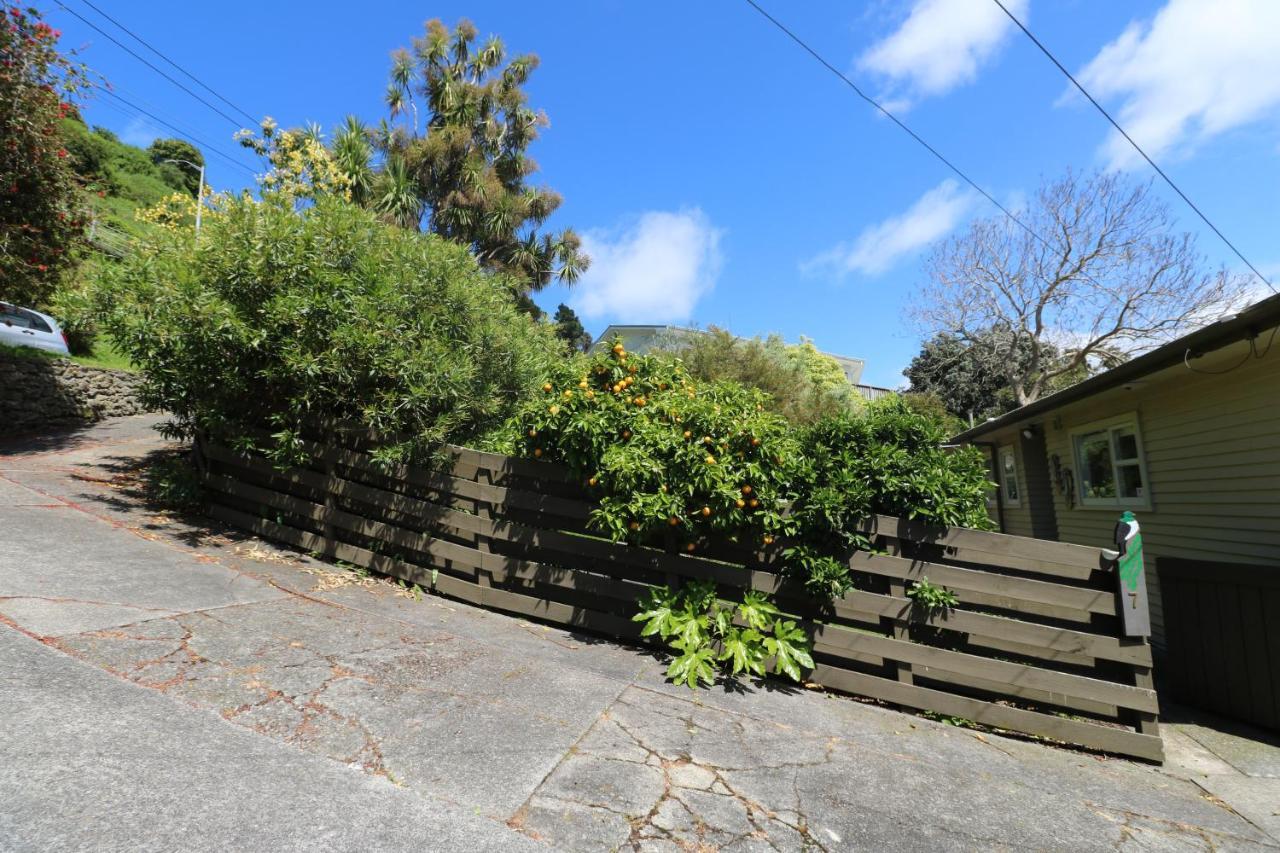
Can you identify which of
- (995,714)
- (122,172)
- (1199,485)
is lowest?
(995,714)

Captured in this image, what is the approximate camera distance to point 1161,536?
7184mm

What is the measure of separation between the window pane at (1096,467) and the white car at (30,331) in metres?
18.8

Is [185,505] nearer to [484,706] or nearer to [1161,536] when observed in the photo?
[484,706]

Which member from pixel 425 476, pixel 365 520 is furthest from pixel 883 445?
pixel 365 520

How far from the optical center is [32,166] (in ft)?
28.0

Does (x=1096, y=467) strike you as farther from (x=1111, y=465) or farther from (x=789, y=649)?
(x=789, y=649)

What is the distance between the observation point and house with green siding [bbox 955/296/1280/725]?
4641 millimetres

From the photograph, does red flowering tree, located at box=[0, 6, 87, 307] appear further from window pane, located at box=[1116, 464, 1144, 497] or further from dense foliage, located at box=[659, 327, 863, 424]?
window pane, located at box=[1116, 464, 1144, 497]

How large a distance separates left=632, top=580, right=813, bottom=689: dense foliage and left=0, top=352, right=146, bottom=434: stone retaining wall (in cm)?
1023

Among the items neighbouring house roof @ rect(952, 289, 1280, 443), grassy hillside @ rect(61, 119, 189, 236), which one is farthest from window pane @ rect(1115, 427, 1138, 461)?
grassy hillside @ rect(61, 119, 189, 236)

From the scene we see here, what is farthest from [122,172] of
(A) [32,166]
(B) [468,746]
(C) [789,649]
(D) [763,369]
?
(C) [789,649]

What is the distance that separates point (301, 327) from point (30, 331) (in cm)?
1178

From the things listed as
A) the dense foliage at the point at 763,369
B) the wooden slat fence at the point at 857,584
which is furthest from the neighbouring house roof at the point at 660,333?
the wooden slat fence at the point at 857,584

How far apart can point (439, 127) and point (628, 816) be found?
24260mm
